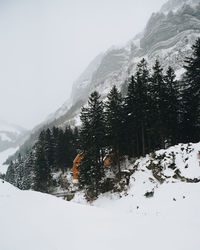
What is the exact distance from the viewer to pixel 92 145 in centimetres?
1973

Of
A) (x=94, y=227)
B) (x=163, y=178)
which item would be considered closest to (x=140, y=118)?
(x=163, y=178)

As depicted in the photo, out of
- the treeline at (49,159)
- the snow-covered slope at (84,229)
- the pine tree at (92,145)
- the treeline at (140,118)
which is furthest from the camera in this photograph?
the treeline at (49,159)

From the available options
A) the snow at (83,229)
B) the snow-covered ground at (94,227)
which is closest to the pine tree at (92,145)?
the snow-covered ground at (94,227)

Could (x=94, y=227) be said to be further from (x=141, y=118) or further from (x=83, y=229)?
(x=141, y=118)

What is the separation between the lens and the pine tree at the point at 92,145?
19109 millimetres

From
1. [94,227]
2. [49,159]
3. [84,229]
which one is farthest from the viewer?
[49,159]

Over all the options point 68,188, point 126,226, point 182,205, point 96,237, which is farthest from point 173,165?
point 68,188

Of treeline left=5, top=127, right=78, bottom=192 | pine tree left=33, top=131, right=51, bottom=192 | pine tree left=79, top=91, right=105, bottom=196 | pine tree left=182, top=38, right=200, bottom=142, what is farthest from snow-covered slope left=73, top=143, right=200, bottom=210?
pine tree left=33, top=131, right=51, bottom=192

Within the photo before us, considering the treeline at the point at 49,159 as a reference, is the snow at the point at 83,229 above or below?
below

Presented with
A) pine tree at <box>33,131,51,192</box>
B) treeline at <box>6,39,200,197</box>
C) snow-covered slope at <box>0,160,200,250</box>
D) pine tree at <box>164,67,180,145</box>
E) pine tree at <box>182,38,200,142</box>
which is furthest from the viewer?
pine tree at <box>33,131,51,192</box>

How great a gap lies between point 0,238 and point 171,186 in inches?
446

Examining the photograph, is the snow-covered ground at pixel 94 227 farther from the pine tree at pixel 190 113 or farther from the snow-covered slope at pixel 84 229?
the pine tree at pixel 190 113

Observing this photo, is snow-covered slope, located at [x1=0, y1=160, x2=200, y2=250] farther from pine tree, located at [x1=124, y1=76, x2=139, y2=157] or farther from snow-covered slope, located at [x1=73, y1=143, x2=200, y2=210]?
pine tree, located at [x1=124, y1=76, x2=139, y2=157]

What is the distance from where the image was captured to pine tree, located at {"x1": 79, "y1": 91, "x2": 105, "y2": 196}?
19.1m
